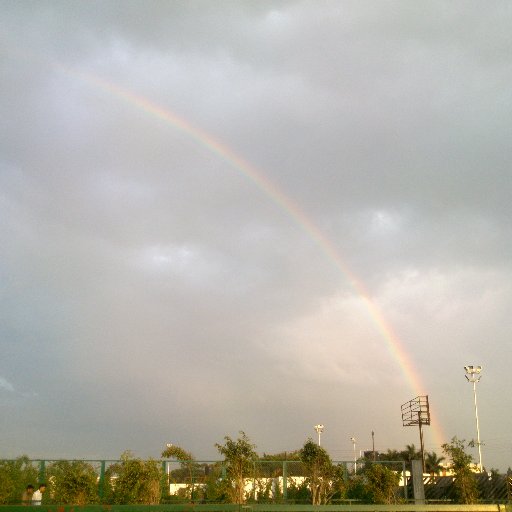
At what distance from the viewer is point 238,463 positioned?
2475 centimetres

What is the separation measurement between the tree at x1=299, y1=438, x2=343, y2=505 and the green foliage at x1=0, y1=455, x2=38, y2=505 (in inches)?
426

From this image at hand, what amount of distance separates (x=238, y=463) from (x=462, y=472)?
953cm

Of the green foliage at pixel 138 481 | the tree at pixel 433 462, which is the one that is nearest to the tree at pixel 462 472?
the green foliage at pixel 138 481

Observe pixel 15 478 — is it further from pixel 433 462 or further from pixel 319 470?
pixel 433 462

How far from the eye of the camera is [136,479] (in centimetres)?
2230

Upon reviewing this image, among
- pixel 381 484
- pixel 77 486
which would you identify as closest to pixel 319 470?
pixel 381 484

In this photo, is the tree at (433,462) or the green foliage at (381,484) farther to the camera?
the tree at (433,462)

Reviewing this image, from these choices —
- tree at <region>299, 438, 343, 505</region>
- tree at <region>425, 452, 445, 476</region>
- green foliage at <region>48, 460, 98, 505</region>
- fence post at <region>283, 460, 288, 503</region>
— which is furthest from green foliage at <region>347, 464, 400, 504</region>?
tree at <region>425, 452, 445, 476</region>

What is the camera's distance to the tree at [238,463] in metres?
24.4

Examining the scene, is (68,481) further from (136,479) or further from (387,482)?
(387,482)

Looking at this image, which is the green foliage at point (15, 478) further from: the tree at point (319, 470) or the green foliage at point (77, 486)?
the tree at point (319, 470)

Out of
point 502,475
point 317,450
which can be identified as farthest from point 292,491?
point 502,475

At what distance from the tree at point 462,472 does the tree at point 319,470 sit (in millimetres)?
A: 4791

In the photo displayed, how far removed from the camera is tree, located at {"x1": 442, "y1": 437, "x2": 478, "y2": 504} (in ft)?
88.4
